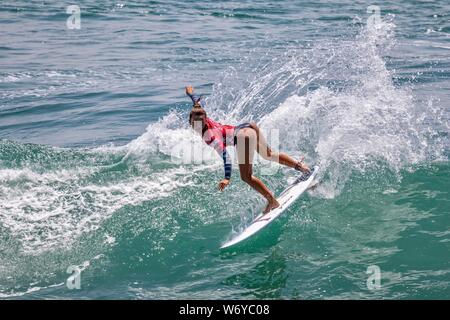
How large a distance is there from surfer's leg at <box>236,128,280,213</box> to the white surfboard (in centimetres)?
15

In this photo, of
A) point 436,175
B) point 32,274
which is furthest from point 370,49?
point 32,274

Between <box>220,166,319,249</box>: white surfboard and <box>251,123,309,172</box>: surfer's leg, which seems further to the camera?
<box>251,123,309,172</box>: surfer's leg

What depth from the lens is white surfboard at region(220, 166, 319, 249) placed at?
806 cm

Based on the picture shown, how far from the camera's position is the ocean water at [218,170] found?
7.41 meters

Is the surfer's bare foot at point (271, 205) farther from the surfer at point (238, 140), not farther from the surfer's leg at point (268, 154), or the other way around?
the surfer's leg at point (268, 154)

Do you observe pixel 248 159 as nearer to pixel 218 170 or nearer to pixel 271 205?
pixel 271 205

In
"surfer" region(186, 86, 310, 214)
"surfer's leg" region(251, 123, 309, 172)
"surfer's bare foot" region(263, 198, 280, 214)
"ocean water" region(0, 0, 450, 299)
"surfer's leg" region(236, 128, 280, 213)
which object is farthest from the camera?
"surfer's leg" region(251, 123, 309, 172)

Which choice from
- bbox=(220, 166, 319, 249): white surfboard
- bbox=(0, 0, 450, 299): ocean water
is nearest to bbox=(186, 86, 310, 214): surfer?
bbox=(220, 166, 319, 249): white surfboard

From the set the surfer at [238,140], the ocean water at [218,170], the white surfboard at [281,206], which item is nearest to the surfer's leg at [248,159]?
the surfer at [238,140]

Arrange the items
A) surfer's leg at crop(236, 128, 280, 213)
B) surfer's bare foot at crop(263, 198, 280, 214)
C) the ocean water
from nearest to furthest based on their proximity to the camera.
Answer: the ocean water < surfer's leg at crop(236, 128, 280, 213) < surfer's bare foot at crop(263, 198, 280, 214)

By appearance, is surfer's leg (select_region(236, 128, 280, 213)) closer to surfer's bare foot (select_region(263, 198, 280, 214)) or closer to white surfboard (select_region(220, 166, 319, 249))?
surfer's bare foot (select_region(263, 198, 280, 214))

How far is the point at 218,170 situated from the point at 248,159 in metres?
2.24

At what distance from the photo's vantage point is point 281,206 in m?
8.66
